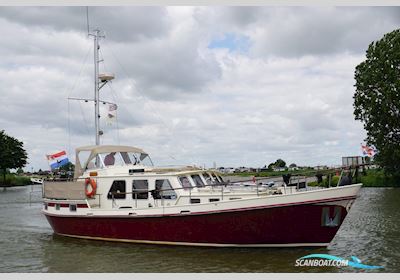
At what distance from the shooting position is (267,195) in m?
16.5

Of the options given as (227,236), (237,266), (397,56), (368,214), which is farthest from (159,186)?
(397,56)

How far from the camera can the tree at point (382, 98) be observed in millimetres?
38031

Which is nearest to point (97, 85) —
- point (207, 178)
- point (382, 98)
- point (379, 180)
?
point (207, 178)

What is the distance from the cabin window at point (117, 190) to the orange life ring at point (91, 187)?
67 centimetres

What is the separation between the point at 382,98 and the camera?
3866 cm

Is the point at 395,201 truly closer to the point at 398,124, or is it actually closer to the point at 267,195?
the point at 398,124

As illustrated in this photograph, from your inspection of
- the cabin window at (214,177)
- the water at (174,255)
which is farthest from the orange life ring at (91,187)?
the cabin window at (214,177)

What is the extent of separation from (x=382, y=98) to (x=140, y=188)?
27571mm

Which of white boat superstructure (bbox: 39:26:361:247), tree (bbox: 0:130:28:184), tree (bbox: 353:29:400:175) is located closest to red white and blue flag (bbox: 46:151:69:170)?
white boat superstructure (bbox: 39:26:361:247)

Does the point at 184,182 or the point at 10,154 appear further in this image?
the point at 10,154

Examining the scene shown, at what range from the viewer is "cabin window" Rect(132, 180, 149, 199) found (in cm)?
1786

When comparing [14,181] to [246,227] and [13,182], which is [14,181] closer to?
[13,182]

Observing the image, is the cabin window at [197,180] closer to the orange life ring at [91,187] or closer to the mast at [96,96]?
the orange life ring at [91,187]

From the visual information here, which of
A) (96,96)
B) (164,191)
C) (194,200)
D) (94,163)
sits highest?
(96,96)
